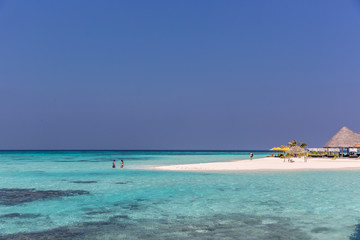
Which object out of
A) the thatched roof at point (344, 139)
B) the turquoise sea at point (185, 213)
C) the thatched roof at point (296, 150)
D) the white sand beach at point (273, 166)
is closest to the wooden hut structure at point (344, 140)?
the thatched roof at point (344, 139)

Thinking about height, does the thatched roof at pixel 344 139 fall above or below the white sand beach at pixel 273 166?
A: above

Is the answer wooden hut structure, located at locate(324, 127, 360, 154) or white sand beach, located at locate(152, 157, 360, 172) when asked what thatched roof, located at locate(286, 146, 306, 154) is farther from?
wooden hut structure, located at locate(324, 127, 360, 154)

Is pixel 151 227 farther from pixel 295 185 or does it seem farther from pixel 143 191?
pixel 295 185

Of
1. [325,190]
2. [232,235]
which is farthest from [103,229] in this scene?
[325,190]

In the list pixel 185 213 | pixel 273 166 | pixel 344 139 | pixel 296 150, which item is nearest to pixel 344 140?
pixel 344 139

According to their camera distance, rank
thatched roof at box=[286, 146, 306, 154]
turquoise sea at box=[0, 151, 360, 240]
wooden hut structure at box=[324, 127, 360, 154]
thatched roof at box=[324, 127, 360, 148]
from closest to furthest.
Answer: turquoise sea at box=[0, 151, 360, 240], thatched roof at box=[286, 146, 306, 154], wooden hut structure at box=[324, 127, 360, 154], thatched roof at box=[324, 127, 360, 148]

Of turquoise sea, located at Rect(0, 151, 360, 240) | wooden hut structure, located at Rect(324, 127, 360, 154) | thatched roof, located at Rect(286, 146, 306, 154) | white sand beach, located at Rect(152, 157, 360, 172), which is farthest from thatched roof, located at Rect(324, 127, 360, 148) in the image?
turquoise sea, located at Rect(0, 151, 360, 240)

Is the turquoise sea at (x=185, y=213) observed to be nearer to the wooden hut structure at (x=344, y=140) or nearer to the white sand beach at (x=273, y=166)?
the white sand beach at (x=273, y=166)

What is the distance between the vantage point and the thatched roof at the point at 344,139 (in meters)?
51.7

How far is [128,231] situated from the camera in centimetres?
1060

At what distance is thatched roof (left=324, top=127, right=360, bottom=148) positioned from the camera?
5171 cm

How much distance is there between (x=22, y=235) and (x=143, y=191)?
395 inches

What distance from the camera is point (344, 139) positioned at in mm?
52531

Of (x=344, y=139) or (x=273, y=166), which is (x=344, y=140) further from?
(x=273, y=166)
